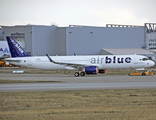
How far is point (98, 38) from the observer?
84.1 m

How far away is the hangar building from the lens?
81.8 metres

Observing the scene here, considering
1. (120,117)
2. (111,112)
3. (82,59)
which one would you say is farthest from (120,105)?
(82,59)

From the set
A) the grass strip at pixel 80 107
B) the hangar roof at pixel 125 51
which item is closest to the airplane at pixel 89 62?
the grass strip at pixel 80 107

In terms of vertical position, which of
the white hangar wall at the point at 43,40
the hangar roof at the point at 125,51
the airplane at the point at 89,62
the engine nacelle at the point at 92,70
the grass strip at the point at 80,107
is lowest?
the grass strip at the point at 80,107

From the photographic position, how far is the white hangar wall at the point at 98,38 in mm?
81575

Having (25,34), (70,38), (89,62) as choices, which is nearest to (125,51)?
(70,38)

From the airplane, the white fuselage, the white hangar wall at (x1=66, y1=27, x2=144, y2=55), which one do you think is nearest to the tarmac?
the airplane

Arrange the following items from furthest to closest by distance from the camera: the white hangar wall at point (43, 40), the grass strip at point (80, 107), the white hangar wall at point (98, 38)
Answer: the white hangar wall at point (43, 40) < the white hangar wall at point (98, 38) < the grass strip at point (80, 107)

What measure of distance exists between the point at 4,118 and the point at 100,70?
34.2m

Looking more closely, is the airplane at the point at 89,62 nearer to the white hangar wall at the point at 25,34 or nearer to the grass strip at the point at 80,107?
the grass strip at the point at 80,107

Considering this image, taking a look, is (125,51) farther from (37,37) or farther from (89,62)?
(89,62)

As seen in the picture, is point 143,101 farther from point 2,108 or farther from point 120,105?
point 2,108

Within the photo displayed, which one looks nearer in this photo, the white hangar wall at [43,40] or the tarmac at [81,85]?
the tarmac at [81,85]

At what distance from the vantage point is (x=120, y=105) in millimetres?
16844
